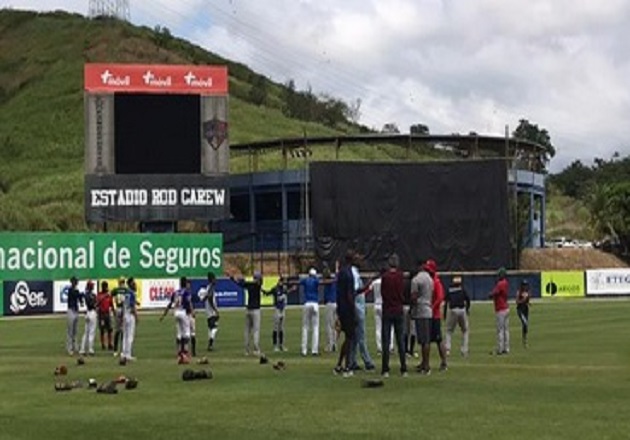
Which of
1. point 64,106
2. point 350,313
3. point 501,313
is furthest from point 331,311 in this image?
point 64,106

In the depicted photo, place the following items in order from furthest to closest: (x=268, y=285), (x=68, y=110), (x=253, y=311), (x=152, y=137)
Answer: (x=68, y=110) → (x=268, y=285) → (x=152, y=137) → (x=253, y=311)

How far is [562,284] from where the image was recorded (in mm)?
73312

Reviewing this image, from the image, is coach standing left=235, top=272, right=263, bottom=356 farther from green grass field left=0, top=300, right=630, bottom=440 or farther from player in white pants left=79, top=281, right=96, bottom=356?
player in white pants left=79, top=281, right=96, bottom=356

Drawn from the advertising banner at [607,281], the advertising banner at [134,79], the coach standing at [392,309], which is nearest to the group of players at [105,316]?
the coach standing at [392,309]

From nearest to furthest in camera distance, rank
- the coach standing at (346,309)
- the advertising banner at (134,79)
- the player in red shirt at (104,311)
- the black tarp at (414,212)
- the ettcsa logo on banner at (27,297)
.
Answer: the coach standing at (346,309)
the player in red shirt at (104,311)
the ettcsa logo on banner at (27,297)
the advertising banner at (134,79)
the black tarp at (414,212)

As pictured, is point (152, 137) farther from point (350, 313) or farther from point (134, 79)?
point (350, 313)

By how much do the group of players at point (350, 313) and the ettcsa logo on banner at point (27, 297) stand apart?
977 inches

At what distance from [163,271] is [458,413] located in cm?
4962

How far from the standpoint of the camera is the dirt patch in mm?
89562

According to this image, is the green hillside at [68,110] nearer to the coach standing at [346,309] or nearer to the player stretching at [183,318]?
the player stretching at [183,318]

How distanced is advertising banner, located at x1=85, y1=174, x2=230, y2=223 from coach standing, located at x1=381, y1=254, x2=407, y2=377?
4052cm

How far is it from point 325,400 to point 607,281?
58.2 meters

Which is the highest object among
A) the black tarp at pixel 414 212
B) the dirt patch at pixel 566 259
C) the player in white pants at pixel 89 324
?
the black tarp at pixel 414 212

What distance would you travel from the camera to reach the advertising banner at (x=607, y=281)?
2906 inches
